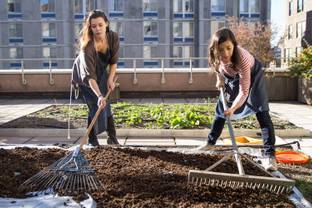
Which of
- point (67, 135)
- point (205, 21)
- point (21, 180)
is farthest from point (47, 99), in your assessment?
point (205, 21)

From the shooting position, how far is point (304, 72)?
35.0 feet

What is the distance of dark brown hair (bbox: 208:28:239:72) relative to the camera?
3.70 m

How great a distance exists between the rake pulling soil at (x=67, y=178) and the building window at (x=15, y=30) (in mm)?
32710

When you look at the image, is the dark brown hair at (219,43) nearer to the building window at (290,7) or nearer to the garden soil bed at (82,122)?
the garden soil bed at (82,122)

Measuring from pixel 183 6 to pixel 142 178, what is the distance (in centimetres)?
3248

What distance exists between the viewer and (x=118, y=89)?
37.7ft

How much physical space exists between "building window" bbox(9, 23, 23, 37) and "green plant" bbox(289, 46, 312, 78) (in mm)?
27178

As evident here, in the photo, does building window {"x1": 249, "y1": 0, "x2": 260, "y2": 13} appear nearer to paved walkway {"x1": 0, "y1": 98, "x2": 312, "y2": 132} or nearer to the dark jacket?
paved walkway {"x1": 0, "y1": 98, "x2": 312, "y2": 132}

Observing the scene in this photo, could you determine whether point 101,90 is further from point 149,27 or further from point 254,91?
point 149,27

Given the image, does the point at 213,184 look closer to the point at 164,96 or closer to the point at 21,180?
the point at 21,180

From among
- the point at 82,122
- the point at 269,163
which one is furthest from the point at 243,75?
the point at 82,122

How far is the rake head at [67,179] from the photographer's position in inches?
128

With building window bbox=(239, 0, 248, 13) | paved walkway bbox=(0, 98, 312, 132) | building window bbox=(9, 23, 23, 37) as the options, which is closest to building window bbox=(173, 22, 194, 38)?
building window bbox=(239, 0, 248, 13)

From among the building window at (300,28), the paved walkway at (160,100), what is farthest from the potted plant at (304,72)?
the building window at (300,28)
